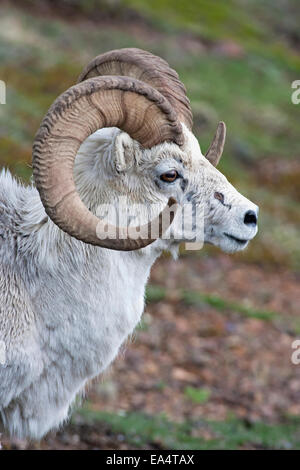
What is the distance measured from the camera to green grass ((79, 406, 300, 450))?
8562mm

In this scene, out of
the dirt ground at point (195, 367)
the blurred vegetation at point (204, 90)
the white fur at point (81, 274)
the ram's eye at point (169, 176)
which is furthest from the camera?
the blurred vegetation at point (204, 90)

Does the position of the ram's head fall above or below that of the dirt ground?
above

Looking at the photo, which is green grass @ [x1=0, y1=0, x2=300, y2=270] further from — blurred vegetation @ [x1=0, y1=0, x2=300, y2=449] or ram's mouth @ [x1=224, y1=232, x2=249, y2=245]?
ram's mouth @ [x1=224, y1=232, x2=249, y2=245]

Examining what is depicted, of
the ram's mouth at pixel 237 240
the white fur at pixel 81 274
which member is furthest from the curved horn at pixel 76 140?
the ram's mouth at pixel 237 240

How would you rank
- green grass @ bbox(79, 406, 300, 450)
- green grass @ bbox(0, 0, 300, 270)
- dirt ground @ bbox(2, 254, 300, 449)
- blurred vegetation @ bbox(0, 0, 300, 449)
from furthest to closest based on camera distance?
green grass @ bbox(0, 0, 300, 270)
blurred vegetation @ bbox(0, 0, 300, 449)
dirt ground @ bbox(2, 254, 300, 449)
green grass @ bbox(79, 406, 300, 450)

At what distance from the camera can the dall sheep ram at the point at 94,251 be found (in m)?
5.75

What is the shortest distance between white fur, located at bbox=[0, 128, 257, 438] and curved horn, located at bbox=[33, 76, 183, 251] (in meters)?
0.33

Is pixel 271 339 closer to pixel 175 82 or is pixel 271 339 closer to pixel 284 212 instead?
pixel 175 82

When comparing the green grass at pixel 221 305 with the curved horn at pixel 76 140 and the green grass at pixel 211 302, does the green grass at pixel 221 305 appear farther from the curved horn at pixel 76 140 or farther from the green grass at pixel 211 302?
the curved horn at pixel 76 140

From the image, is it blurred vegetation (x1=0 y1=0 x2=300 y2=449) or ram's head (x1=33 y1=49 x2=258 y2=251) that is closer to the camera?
ram's head (x1=33 y1=49 x2=258 y2=251)

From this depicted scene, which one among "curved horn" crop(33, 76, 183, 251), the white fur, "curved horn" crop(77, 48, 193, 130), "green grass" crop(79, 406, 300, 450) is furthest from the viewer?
"green grass" crop(79, 406, 300, 450)

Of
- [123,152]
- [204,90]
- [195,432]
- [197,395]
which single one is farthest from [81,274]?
[204,90]

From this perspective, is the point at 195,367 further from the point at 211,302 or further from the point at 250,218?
the point at 250,218

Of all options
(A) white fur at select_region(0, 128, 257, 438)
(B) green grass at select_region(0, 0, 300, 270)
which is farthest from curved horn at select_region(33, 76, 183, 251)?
(B) green grass at select_region(0, 0, 300, 270)
